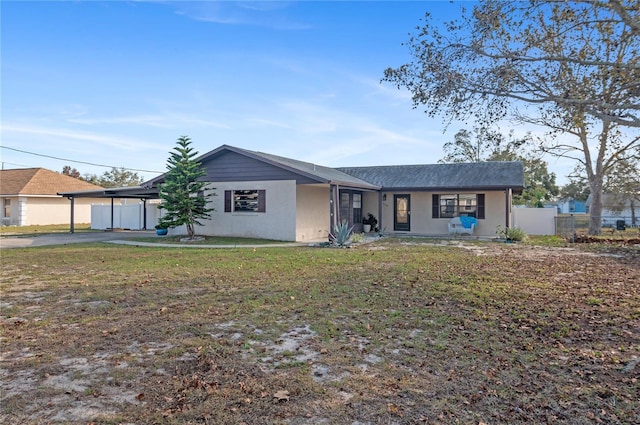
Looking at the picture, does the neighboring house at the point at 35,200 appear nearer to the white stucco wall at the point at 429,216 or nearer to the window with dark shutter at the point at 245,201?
the window with dark shutter at the point at 245,201

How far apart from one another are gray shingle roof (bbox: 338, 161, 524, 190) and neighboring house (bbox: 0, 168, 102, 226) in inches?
905

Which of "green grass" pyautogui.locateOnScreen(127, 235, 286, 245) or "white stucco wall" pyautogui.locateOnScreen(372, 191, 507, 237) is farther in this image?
"white stucco wall" pyautogui.locateOnScreen(372, 191, 507, 237)

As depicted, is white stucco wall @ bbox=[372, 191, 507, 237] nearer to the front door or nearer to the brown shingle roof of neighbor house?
the front door

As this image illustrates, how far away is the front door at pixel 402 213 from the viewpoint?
21625mm

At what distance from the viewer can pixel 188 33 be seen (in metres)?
13.0

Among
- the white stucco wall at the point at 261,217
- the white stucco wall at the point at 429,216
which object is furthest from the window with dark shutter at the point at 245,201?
the white stucco wall at the point at 429,216

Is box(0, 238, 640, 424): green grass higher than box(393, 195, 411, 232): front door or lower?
lower

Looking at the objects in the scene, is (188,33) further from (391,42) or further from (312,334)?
(312,334)

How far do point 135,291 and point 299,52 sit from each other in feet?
32.6

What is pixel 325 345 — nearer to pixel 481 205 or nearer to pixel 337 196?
pixel 337 196

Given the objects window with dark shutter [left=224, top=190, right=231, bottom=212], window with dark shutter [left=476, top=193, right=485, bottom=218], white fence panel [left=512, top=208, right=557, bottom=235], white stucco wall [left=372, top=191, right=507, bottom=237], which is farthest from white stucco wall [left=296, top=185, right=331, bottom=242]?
white fence panel [left=512, top=208, right=557, bottom=235]

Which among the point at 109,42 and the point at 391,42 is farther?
the point at 109,42

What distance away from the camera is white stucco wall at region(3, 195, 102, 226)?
29266 millimetres

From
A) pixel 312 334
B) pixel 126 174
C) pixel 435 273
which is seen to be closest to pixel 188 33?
pixel 435 273
